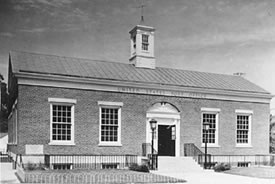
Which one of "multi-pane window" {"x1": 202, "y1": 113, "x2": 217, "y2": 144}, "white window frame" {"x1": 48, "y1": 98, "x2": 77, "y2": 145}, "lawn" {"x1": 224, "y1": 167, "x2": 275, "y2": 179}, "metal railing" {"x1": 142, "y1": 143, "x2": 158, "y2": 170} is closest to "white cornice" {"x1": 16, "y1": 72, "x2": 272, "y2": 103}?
"white window frame" {"x1": 48, "y1": 98, "x2": 77, "y2": 145}

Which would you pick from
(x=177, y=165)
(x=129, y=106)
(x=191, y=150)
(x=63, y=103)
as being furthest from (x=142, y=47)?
(x=177, y=165)

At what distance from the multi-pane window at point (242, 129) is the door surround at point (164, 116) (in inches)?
155

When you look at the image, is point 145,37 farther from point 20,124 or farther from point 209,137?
point 20,124

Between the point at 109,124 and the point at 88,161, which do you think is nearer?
the point at 88,161

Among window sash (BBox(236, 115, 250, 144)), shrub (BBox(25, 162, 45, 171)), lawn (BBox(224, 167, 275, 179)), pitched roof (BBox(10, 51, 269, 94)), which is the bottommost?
lawn (BBox(224, 167, 275, 179))

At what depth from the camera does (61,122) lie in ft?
56.3

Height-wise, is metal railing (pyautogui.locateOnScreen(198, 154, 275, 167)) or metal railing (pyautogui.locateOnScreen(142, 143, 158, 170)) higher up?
metal railing (pyautogui.locateOnScreen(142, 143, 158, 170))

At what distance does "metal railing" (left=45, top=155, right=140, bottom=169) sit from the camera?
55.1 feet

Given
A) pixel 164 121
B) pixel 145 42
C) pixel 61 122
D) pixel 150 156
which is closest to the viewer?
pixel 61 122

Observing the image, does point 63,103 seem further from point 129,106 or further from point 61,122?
point 129,106

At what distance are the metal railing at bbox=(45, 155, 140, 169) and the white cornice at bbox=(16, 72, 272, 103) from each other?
3.03 m

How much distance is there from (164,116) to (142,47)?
4297mm

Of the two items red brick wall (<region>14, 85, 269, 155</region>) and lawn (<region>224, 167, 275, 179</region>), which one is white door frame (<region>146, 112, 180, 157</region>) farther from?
lawn (<region>224, 167, 275, 179</region>)

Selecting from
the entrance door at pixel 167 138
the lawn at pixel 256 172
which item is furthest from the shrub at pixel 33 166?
the lawn at pixel 256 172
